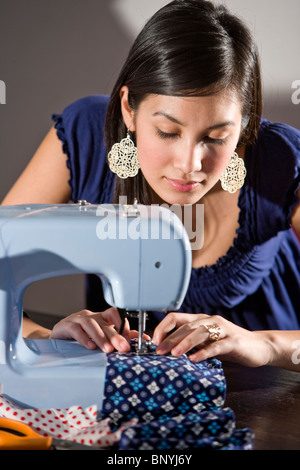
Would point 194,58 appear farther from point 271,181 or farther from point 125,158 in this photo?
point 271,181

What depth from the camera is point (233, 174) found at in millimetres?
1539

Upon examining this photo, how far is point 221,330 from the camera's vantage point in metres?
1.12

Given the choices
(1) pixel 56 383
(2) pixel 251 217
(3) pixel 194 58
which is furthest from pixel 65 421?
(2) pixel 251 217

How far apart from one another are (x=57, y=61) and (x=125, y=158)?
125cm

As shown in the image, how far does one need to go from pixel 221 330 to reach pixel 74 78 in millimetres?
1810

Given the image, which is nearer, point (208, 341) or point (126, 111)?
point (208, 341)

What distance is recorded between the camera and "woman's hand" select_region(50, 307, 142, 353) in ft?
3.40

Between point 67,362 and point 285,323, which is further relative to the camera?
point 285,323

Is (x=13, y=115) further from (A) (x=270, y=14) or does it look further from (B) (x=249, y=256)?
(B) (x=249, y=256)

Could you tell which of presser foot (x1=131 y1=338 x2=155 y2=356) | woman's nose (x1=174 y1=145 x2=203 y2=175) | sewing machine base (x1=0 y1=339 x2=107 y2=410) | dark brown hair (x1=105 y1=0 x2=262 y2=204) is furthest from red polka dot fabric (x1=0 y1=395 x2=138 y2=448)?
dark brown hair (x1=105 y1=0 x2=262 y2=204)

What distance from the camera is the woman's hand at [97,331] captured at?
1036 mm

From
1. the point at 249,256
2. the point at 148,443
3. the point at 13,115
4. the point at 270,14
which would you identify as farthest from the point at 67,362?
the point at 13,115

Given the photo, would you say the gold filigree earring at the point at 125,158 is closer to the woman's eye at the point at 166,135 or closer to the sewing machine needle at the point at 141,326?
the woman's eye at the point at 166,135

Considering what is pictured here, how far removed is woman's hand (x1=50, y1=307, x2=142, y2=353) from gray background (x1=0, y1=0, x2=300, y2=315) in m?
1.49
